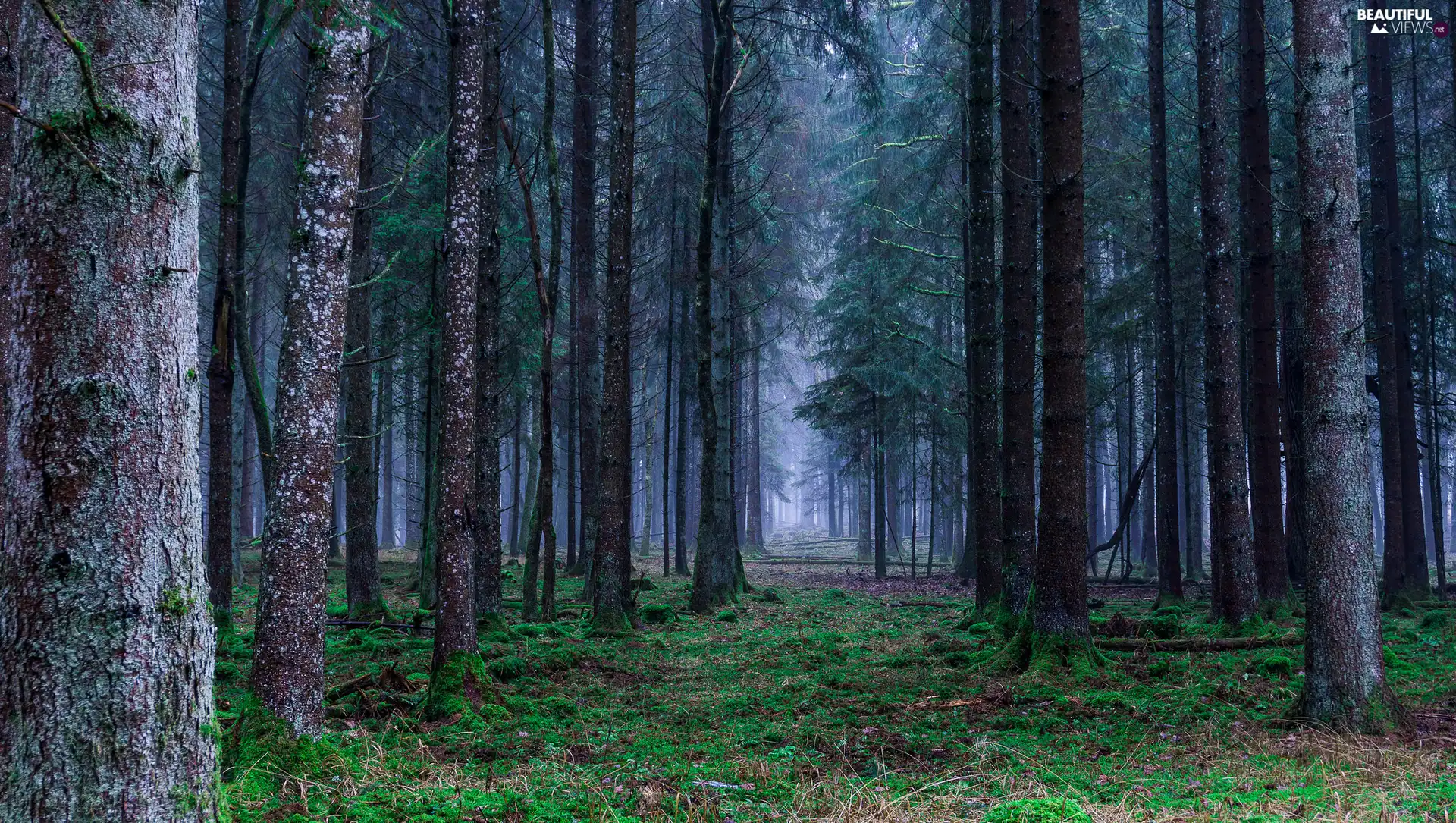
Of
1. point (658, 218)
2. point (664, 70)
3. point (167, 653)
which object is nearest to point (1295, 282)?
point (658, 218)

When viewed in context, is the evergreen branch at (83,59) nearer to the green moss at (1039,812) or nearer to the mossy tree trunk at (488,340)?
the green moss at (1039,812)

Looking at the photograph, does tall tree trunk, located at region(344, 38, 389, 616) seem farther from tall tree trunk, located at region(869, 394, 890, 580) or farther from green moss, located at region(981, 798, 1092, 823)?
tall tree trunk, located at region(869, 394, 890, 580)

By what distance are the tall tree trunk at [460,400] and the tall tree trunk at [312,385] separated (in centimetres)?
161

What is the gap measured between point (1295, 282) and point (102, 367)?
59.3 feet

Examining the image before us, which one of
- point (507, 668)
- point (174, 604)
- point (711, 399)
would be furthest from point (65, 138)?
point (711, 399)

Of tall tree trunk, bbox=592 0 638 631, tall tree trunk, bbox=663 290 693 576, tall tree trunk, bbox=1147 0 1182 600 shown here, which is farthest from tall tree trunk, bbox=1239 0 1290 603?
tall tree trunk, bbox=663 290 693 576

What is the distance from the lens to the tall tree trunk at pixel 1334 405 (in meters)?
5.84

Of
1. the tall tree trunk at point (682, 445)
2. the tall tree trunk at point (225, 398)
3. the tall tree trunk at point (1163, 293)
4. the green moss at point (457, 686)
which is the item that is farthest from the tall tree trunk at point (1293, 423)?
the tall tree trunk at point (225, 398)

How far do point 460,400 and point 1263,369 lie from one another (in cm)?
1066

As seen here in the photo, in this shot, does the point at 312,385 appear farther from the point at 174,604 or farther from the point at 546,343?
the point at 546,343

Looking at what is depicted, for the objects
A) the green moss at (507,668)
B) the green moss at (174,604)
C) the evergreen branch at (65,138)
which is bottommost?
the green moss at (507,668)

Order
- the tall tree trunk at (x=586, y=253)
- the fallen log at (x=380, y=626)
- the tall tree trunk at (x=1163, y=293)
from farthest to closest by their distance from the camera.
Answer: the tall tree trunk at (x=586, y=253) < the tall tree trunk at (x=1163, y=293) < the fallen log at (x=380, y=626)

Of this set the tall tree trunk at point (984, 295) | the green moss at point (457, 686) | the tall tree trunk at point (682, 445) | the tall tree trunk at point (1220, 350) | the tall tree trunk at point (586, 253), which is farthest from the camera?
the tall tree trunk at point (682, 445)

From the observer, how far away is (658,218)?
21.8 meters
